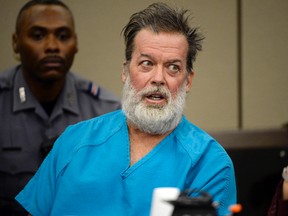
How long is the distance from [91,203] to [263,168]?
820 mm

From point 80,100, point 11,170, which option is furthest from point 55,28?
point 11,170

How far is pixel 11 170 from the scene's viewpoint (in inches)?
98.2

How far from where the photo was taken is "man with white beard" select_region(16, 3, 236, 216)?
68.4 inches

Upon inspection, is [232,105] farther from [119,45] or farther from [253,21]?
[119,45]

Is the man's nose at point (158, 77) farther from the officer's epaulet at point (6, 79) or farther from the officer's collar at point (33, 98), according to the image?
the officer's epaulet at point (6, 79)

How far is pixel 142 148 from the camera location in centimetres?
187

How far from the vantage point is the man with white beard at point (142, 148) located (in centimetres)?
174

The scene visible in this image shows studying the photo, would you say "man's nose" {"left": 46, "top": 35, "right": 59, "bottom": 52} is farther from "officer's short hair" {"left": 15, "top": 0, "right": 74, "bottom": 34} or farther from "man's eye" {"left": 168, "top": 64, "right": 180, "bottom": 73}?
"man's eye" {"left": 168, "top": 64, "right": 180, "bottom": 73}

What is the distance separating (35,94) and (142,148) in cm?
88

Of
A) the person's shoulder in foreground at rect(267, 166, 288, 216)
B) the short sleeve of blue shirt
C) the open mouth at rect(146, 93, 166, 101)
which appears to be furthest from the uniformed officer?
the person's shoulder in foreground at rect(267, 166, 288, 216)

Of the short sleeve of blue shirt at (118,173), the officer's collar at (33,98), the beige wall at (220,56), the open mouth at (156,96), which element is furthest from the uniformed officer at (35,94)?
the open mouth at (156,96)

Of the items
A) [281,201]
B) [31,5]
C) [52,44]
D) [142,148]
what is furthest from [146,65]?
[31,5]

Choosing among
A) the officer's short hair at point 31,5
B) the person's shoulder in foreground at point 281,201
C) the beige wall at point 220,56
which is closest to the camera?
the person's shoulder in foreground at point 281,201

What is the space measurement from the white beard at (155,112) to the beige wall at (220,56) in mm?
1054
